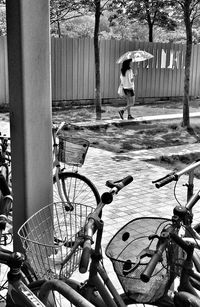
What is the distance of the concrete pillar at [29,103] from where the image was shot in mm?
3057

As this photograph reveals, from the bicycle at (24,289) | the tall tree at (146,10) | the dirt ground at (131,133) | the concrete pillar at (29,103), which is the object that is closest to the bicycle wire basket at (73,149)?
the concrete pillar at (29,103)

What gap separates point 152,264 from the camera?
6.21ft

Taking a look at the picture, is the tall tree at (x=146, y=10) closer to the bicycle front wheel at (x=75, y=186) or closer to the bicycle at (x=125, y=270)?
the bicycle front wheel at (x=75, y=186)

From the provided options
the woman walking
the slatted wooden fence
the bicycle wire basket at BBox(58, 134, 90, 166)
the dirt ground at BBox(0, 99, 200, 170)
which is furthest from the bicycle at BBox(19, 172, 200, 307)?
the slatted wooden fence

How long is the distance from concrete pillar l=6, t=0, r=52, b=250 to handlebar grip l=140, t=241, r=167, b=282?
151 cm

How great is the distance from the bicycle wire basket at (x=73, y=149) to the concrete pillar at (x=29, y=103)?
98cm

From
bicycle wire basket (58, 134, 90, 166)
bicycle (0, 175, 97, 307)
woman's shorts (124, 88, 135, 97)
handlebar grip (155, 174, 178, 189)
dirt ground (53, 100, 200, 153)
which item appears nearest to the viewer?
bicycle (0, 175, 97, 307)

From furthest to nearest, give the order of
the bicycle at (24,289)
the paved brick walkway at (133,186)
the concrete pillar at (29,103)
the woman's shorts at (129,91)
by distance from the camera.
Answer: the woman's shorts at (129,91) < the paved brick walkway at (133,186) < the concrete pillar at (29,103) < the bicycle at (24,289)

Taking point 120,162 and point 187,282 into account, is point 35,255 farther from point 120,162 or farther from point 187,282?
point 120,162

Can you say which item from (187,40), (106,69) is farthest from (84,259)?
(106,69)

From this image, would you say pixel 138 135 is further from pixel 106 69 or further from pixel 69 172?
pixel 69 172

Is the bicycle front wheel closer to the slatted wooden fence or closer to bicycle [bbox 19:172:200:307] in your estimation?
bicycle [bbox 19:172:200:307]

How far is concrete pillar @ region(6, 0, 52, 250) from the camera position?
306 centimetres

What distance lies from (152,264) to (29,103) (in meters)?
1.69
